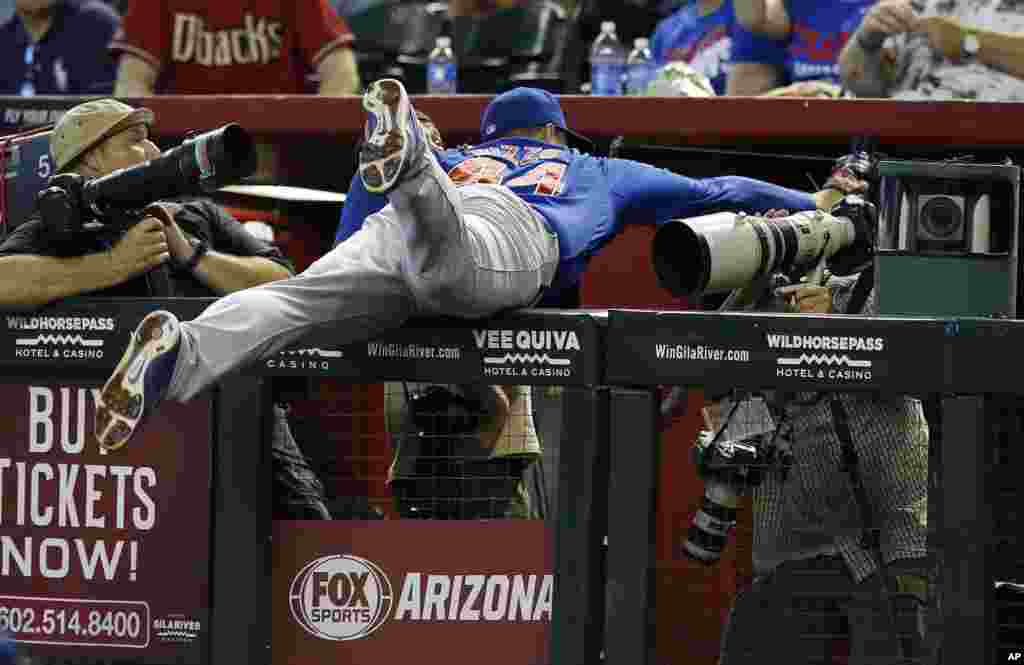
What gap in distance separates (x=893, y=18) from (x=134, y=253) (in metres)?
3.21

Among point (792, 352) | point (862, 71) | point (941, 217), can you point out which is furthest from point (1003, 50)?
point (792, 352)

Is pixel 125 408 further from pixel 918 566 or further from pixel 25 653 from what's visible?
pixel 918 566

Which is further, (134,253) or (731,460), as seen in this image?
(134,253)

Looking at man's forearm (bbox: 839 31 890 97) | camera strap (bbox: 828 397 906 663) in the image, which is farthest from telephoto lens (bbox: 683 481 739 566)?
man's forearm (bbox: 839 31 890 97)

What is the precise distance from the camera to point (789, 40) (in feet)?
25.5

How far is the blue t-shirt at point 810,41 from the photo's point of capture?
25.3 feet

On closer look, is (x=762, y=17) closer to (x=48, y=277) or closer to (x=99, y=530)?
(x=48, y=277)

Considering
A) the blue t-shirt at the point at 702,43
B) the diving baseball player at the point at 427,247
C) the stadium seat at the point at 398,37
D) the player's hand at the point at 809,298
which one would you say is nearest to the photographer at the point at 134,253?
the diving baseball player at the point at 427,247

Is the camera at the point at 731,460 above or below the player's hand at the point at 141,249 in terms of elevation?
below

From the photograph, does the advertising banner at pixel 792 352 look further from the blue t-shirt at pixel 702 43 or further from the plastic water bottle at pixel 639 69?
the blue t-shirt at pixel 702 43

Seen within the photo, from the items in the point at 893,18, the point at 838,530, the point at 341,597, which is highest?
the point at 893,18

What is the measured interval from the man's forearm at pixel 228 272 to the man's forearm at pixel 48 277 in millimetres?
571

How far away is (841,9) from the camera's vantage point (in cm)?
773

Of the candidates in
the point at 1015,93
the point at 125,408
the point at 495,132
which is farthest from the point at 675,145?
the point at 125,408
